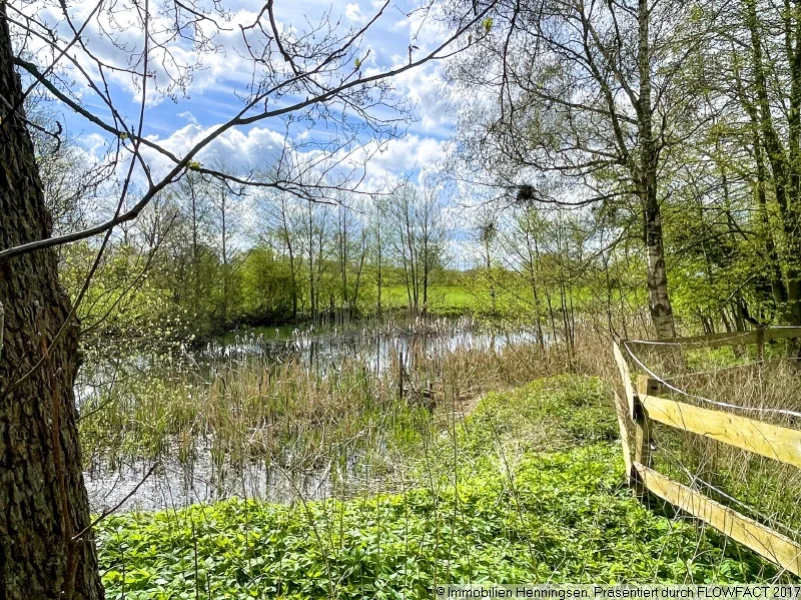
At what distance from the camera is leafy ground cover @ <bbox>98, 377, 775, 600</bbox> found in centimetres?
269

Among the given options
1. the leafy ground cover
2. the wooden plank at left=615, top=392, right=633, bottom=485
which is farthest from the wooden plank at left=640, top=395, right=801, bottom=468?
the wooden plank at left=615, top=392, right=633, bottom=485

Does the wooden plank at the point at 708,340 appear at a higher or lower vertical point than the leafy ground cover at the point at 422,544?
higher

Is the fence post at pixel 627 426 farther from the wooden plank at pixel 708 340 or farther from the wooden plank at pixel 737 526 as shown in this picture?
the wooden plank at pixel 708 340

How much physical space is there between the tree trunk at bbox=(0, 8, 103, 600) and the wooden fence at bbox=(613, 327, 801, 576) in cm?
269

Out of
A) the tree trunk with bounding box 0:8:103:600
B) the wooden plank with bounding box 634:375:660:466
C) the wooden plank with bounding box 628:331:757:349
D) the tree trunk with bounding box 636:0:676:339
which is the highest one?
the tree trunk with bounding box 636:0:676:339

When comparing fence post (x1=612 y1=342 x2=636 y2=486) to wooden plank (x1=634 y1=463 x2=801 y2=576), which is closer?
wooden plank (x1=634 y1=463 x2=801 y2=576)

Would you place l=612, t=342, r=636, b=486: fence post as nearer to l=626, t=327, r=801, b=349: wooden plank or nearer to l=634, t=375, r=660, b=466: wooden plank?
l=634, t=375, r=660, b=466: wooden plank

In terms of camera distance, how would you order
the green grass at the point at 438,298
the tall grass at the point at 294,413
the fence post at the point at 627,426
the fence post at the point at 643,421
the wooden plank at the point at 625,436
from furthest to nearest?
the green grass at the point at 438,298 → the tall grass at the point at 294,413 → the wooden plank at the point at 625,436 → the fence post at the point at 627,426 → the fence post at the point at 643,421

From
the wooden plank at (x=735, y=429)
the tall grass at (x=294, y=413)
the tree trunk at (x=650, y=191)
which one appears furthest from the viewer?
the tree trunk at (x=650, y=191)

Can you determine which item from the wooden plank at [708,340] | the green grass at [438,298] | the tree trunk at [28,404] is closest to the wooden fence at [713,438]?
the wooden plank at [708,340]

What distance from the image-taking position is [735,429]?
2.81m

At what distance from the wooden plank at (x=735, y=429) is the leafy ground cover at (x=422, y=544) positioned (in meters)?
0.55

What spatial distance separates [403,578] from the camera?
270 centimetres

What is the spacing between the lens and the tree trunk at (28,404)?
1.25 m
